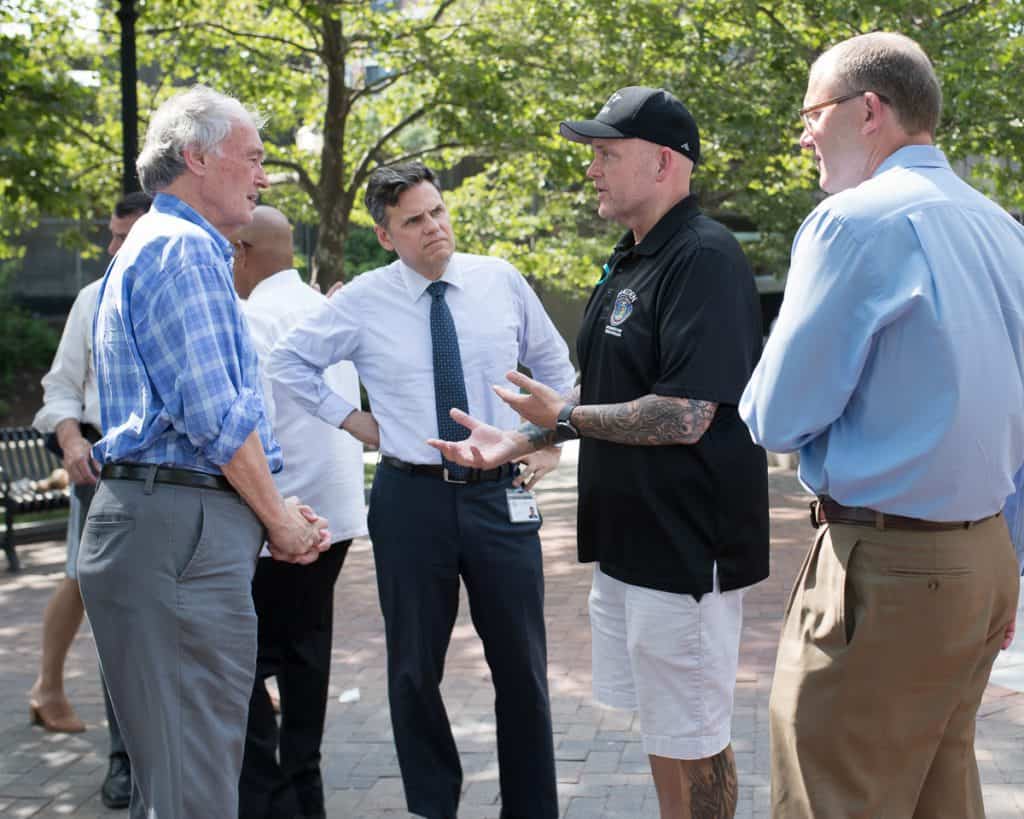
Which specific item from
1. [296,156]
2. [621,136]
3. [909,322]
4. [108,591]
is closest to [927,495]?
[909,322]

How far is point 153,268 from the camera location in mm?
3227

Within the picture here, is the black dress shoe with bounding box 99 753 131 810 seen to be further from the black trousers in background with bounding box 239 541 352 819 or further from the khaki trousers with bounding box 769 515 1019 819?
Result: the khaki trousers with bounding box 769 515 1019 819

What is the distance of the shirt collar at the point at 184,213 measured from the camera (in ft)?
11.2

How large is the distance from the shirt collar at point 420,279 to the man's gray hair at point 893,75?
187cm

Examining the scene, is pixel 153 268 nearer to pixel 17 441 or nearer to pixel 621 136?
pixel 621 136

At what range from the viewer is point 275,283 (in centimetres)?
509

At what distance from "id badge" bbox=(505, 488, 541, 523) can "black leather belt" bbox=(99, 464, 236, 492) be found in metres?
1.32

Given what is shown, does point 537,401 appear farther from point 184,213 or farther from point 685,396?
point 184,213

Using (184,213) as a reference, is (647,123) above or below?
above

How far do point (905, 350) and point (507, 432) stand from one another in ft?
5.02

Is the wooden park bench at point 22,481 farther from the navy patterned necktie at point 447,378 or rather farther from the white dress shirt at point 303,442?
the navy patterned necktie at point 447,378

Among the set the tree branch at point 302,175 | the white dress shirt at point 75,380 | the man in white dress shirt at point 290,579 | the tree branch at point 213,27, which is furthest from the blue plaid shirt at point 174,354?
the tree branch at point 302,175

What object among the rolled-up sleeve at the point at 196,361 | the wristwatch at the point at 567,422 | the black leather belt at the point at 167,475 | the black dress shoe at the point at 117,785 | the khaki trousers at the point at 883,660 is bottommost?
the black dress shoe at the point at 117,785

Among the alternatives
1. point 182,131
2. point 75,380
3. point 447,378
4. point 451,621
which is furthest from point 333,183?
point 182,131
